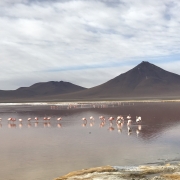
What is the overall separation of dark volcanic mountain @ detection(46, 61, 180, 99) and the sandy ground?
130109 mm

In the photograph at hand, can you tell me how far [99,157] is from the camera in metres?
14.1

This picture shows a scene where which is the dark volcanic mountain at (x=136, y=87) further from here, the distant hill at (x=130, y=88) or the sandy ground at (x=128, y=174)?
the sandy ground at (x=128, y=174)

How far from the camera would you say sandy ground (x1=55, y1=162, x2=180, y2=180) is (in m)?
9.84

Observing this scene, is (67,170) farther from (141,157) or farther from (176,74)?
(176,74)

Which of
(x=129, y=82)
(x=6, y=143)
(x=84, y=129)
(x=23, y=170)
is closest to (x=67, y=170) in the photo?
(x=23, y=170)

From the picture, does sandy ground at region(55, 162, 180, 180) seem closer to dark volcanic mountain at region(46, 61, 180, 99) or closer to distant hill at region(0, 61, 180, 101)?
distant hill at region(0, 61, 180, 101)

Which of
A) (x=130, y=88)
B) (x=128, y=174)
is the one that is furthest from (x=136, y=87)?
(x=128, y=174)

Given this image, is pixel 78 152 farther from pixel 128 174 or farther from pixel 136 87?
pixel 136 87

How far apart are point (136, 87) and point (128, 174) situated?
160595mm

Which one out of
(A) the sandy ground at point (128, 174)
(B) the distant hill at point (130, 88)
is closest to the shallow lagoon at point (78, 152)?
(A) the sandy ground at point (128, 174)

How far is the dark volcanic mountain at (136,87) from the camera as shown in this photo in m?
149

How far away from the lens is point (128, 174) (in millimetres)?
10242

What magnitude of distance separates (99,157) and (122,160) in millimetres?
1164

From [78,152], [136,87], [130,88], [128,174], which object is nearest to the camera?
[128,174]
